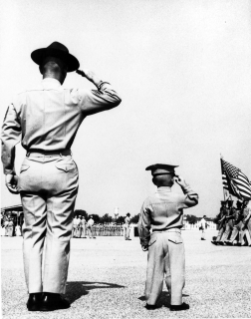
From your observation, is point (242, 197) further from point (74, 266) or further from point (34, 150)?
point (34, 150)

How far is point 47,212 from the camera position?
394 cm

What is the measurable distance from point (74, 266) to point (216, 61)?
4.86 m

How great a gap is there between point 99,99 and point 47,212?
1.13m

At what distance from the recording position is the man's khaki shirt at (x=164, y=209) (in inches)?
161

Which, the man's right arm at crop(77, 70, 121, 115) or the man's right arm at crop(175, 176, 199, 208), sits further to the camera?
the man's right arm at crop(175, 176, 199, 208)

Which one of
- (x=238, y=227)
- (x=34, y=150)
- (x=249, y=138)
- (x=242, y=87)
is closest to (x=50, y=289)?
(x=34, y=150)

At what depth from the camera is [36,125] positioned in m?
3.96

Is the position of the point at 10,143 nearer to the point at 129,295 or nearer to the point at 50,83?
the point at 50,83

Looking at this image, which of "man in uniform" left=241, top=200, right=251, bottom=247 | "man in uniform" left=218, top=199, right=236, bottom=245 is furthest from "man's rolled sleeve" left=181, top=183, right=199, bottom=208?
"man in uniform" left=218, top=199, right=236, bottom=245

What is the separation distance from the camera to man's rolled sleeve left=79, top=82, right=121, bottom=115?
12.8 feet

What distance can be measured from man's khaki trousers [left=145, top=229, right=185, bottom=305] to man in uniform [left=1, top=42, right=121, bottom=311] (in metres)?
0.78

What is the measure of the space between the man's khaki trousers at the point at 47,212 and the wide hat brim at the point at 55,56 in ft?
3.01

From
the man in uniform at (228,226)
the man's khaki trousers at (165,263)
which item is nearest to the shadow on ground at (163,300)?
the man's khaki trousers at (165,263)

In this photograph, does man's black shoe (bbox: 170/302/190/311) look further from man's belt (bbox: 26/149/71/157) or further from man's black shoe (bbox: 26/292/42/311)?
man's belt (bbox: 26/149/71/157)
